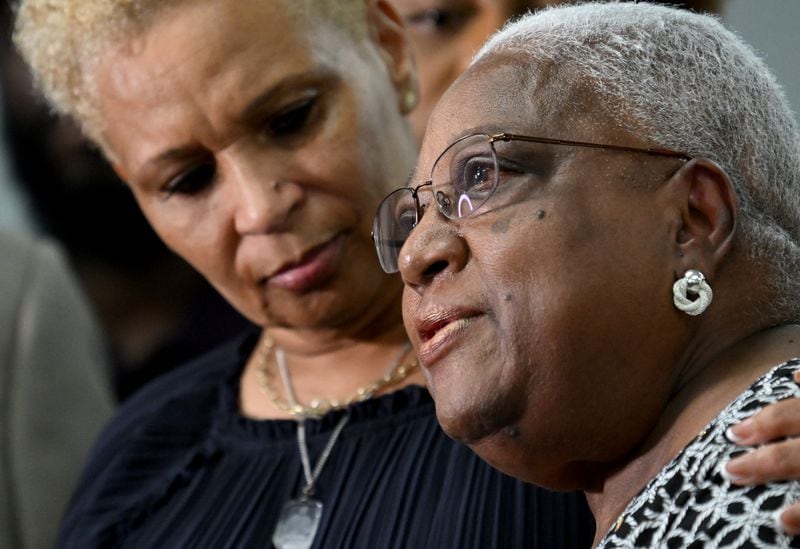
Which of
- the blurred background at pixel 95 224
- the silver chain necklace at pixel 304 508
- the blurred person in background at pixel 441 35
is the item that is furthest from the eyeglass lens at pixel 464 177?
the blurred background at pixel 95 224

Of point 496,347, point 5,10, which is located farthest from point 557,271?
point 5,10

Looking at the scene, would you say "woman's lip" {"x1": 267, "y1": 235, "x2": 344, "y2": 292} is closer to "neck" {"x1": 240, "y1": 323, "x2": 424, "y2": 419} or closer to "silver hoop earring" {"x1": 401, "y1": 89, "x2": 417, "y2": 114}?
"neck" {"x1": 240, "y1": 323, "x2": 424, "y2": 419}

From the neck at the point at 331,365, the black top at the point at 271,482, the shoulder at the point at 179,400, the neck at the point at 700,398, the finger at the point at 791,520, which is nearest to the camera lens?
the finger at the point at 791,520

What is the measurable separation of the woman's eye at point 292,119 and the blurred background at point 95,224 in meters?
1.63

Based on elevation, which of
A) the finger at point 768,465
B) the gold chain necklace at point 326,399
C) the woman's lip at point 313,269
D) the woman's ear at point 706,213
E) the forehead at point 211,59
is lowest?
the gold chain necklace at point 326,399

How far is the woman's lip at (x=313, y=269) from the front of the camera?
206cm

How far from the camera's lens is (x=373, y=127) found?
2.11 metres

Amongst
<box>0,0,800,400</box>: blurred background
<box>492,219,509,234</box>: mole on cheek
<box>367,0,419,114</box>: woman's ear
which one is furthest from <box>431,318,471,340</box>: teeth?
<box>0,0,800,400</box>: blurred background

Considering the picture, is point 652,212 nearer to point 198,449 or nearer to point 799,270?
point 799,270

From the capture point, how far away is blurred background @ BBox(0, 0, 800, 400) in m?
3.75

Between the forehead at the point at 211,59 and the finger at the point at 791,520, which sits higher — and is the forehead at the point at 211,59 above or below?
above

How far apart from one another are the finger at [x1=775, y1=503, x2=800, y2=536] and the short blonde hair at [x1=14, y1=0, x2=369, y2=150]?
3.80 ft

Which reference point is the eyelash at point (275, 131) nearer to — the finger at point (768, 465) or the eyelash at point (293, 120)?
the eyelash at point (293, 120)

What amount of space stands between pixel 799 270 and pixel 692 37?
11.8 inches
